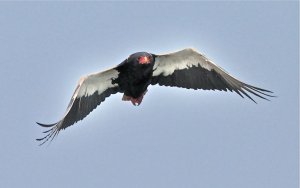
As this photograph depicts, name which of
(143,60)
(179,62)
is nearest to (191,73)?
(179,62)

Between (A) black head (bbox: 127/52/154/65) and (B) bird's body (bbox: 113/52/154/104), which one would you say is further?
(B) bird's body (bbox: 113/52/154/104)

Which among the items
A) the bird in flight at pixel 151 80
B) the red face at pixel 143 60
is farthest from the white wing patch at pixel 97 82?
the red face at pixel 143 60

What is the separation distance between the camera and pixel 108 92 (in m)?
32.2

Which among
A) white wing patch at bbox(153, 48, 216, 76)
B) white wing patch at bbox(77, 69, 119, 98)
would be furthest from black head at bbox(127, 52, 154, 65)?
white wing patch at bbox(153, 48, 216, 76)

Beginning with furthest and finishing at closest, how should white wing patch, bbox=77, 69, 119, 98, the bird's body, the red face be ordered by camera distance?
white wing patch, bbox=77, 69, 119, 98, the bird's body, the red face

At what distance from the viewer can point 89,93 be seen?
105 feet

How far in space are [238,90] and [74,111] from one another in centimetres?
613

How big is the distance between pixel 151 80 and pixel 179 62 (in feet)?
4.21

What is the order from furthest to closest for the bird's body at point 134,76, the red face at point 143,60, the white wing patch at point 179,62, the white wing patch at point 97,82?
the white wing patch at point 179,62, the white wing patch at point 97,82, the bird's body at point 134,76, the red face at point 143,60

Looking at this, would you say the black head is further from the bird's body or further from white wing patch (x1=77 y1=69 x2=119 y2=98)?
white wing patch (x1=77 y1=69 x2=119 y2=98)

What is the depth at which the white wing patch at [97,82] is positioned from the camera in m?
31.6

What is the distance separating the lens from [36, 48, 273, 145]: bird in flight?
3078 centimetres

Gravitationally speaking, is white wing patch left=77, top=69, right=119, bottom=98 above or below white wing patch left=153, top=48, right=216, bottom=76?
below

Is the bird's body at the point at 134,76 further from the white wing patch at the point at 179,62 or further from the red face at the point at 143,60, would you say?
the white wing patch at the point at 179,62
